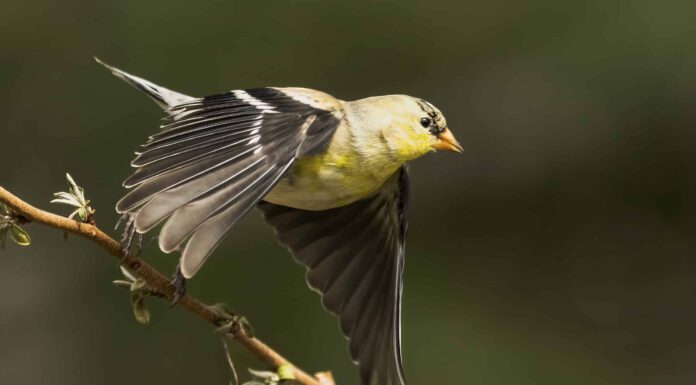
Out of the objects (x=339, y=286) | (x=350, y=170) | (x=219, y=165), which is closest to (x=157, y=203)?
(x=219, y=165)

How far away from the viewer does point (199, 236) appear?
1670 millimetres

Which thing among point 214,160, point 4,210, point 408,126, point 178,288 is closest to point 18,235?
point 4,210

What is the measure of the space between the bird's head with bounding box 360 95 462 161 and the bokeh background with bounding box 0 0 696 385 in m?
1.53

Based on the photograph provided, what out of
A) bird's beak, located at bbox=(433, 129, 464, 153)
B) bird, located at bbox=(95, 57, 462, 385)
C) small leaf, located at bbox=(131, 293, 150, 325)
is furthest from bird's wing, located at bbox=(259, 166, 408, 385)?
small leaf, located at bbox=(131, 293, 150, 325)

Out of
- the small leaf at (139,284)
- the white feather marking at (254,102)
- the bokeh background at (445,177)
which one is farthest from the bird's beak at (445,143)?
the bokeh background at (445,177)

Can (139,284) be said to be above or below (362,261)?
above

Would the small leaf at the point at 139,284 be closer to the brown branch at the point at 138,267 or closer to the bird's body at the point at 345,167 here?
the brown branch at the point at 138,267

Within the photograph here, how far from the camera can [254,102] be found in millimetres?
2277

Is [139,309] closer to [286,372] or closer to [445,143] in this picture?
[286,372]

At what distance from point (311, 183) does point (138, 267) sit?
23.8 inches

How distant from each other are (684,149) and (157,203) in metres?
2.75

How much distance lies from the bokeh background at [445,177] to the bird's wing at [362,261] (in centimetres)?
128

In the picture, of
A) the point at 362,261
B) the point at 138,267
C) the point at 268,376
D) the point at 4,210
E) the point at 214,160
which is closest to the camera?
the point at 4,210

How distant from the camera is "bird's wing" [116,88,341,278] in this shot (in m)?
1.68
